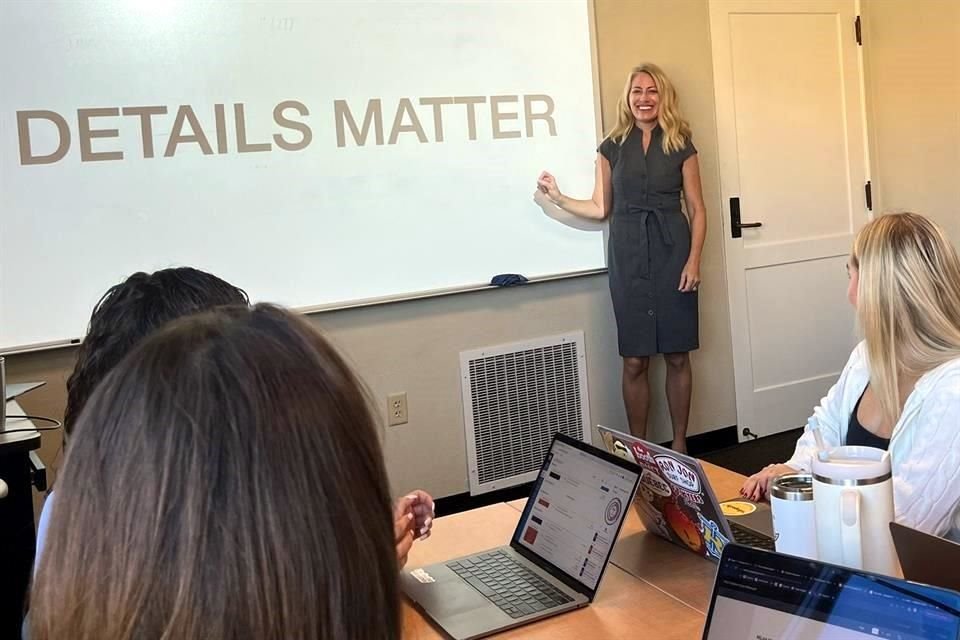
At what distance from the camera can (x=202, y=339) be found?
2.11ft

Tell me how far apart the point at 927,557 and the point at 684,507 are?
43 centimetres

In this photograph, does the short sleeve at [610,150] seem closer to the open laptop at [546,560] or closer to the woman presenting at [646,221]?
the woman presenting at [646,221]

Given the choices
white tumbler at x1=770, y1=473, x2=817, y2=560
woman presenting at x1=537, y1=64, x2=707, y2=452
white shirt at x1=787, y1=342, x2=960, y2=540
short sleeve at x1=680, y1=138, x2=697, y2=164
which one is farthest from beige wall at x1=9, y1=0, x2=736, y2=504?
white tumbler at x1=770, y1=473, x2=817, y2=560

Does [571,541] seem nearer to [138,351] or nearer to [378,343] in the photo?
[138,351]

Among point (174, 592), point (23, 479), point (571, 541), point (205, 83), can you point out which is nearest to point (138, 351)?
point (174, 592)

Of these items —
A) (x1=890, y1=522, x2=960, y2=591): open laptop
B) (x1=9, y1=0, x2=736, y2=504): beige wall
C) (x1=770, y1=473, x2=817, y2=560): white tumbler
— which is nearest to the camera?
(x1=890, y1=522, x2=960, y2=591): open laptop

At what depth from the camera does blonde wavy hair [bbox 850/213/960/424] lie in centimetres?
163

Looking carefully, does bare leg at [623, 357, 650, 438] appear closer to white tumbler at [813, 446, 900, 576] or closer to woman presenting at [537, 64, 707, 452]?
woman presenting at [537, 64, 707, 452]

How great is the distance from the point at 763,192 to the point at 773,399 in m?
0.99

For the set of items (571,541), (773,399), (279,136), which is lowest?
(773,399)

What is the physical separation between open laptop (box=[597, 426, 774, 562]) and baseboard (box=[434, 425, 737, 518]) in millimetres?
1786

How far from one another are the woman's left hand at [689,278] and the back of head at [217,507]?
129 inches

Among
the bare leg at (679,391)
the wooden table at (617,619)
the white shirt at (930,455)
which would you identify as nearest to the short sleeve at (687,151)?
the bare leg at (679,391)

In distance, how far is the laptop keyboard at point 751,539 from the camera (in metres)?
1.42
